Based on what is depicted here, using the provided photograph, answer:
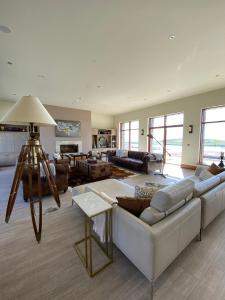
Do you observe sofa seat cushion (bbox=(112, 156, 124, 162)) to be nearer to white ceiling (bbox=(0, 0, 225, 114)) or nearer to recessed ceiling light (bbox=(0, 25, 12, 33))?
white ceiling (bbox=(0, 0, 225, 114))

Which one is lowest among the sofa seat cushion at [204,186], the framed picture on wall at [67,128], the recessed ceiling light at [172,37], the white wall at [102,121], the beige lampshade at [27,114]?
the sofa seat cushion at [204,186]

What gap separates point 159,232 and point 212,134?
582 centimetres

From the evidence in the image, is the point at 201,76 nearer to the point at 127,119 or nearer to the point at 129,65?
the point at 129,65

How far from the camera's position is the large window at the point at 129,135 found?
29.6ft

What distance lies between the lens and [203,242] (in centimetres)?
188

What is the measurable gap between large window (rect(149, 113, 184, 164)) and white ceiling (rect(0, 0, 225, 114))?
2.23 metres

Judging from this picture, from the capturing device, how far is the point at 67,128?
782 centimetres

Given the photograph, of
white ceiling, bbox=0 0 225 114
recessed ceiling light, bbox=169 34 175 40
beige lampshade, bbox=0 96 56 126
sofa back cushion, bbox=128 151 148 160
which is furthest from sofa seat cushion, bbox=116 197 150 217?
sofa back cushion, bbox=128 151 148 160

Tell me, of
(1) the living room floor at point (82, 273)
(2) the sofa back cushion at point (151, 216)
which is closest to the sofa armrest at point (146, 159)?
(1) the living room floor at point (82, 273)

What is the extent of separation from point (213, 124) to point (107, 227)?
5.93 metres

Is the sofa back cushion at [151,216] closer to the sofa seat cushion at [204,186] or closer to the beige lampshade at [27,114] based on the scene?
the sofa seat cushion at [204,186]

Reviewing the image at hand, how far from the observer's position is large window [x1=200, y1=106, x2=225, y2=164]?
540cm

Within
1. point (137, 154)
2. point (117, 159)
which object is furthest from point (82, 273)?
point (117, 159)

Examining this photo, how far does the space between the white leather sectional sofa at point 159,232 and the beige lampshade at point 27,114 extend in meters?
1.29
